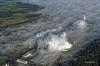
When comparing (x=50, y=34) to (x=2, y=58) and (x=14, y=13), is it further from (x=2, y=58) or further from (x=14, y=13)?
(x=14, y=13)

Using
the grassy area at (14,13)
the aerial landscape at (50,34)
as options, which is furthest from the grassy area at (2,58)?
the grassy area at (14,13)

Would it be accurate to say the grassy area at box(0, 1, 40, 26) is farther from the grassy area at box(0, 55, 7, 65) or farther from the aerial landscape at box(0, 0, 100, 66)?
the grassy area at box(0, 55, 7, 65)

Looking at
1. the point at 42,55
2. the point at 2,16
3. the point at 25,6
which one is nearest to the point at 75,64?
the point at 42,55

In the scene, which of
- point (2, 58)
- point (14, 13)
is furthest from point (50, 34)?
point (14, 13)

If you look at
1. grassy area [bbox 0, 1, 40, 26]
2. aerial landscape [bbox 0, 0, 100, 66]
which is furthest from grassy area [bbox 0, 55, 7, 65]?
grassy area [bbox 0, 1, 40, 26]

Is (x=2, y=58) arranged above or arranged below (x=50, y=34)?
below

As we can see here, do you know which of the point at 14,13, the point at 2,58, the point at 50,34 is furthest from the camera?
the point at 14,13

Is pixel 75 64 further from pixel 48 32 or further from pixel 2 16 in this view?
pixel 2 16
